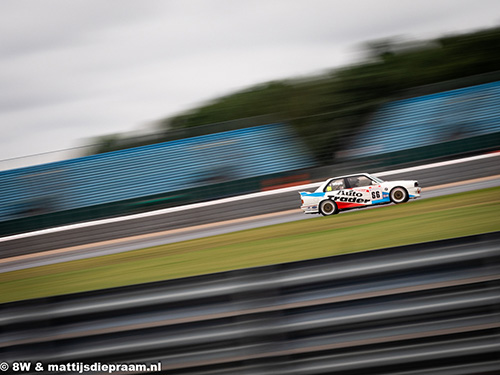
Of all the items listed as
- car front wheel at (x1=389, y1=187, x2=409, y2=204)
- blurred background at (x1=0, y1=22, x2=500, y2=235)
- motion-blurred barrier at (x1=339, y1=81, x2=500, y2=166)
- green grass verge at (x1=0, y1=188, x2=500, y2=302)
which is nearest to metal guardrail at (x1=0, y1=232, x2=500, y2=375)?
green grass verge at (x1=0, y1=188, x2=500, y2=302)

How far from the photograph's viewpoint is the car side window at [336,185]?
40.3ft

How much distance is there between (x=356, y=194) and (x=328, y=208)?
29.0 inches

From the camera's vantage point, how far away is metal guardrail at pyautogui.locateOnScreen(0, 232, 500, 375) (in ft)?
8.14

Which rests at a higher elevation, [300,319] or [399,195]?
[399,195]

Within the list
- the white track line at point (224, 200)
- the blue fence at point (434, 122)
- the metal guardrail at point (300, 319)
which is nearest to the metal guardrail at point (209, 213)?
the white track line at point (224, 200)

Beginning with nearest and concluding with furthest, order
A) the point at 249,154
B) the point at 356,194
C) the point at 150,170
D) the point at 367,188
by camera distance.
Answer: the point at 367,188, the point at 356,194, the point at 249,154, the point at 150,170

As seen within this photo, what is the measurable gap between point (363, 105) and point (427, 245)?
17.9 meters

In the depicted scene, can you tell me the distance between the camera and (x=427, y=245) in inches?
99.8

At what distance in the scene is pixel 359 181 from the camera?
12.1 m

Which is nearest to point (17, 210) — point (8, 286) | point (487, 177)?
point (8, 286)

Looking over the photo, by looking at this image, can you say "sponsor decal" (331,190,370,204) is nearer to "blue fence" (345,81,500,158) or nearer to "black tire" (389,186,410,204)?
"black tire" (389,186,410,204)

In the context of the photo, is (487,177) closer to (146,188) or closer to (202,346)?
(146,188)

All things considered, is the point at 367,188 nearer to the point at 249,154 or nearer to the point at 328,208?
the point at 328,208

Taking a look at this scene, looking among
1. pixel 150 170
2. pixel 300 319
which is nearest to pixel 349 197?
pixel 150 170
